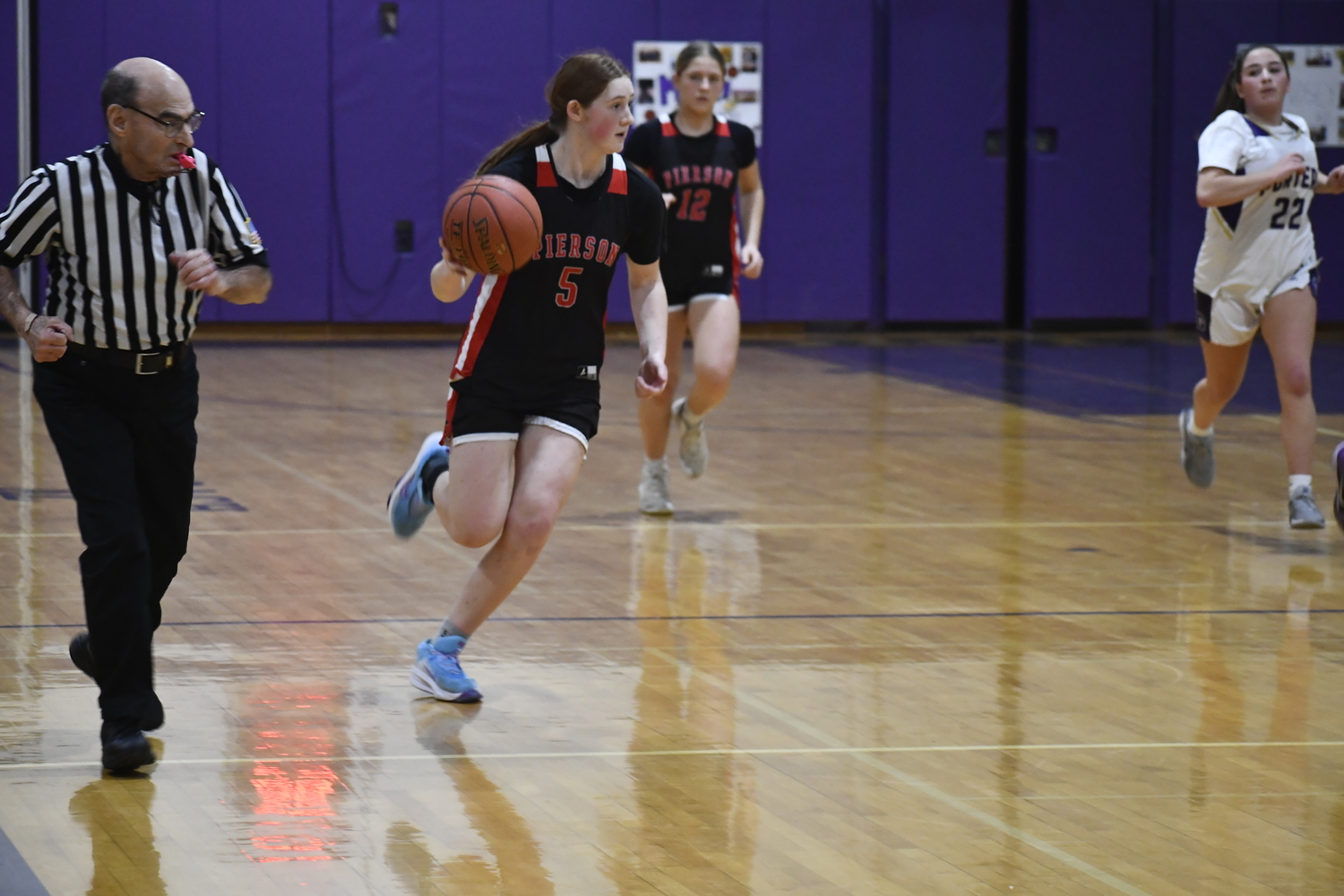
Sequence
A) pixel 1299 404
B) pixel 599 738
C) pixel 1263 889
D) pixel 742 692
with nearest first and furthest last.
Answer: pixel 1263 889 < pixel 599 738 < pixel 742 692 < pixel 1299 404

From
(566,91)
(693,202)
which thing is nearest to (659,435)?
(693,202)

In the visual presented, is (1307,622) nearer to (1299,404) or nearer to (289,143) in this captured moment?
(1299,404)

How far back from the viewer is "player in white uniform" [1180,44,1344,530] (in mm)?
7312

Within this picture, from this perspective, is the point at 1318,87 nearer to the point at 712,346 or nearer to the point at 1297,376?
the point at 1297,376

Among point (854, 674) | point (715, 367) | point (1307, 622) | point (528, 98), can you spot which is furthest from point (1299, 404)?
point (528, 98)

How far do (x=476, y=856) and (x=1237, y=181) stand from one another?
15.5 ft

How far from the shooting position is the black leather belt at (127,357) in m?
4.14

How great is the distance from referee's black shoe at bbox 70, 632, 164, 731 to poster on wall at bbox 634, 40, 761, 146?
39.0 ft

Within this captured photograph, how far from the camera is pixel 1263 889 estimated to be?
350cm

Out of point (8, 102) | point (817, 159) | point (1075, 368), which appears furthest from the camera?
point (817, 159)

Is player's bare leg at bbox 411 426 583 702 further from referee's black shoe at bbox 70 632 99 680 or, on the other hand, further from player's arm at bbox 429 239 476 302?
A: referee's black shoe at bbox 70 632 99 680

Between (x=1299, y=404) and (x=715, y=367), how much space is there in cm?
223

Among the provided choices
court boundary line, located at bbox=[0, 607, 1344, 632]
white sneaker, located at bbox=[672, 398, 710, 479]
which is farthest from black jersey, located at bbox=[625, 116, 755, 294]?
court boundary line, located at bbox=[0, 607, 1344, 632]

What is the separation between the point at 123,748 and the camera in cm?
406
